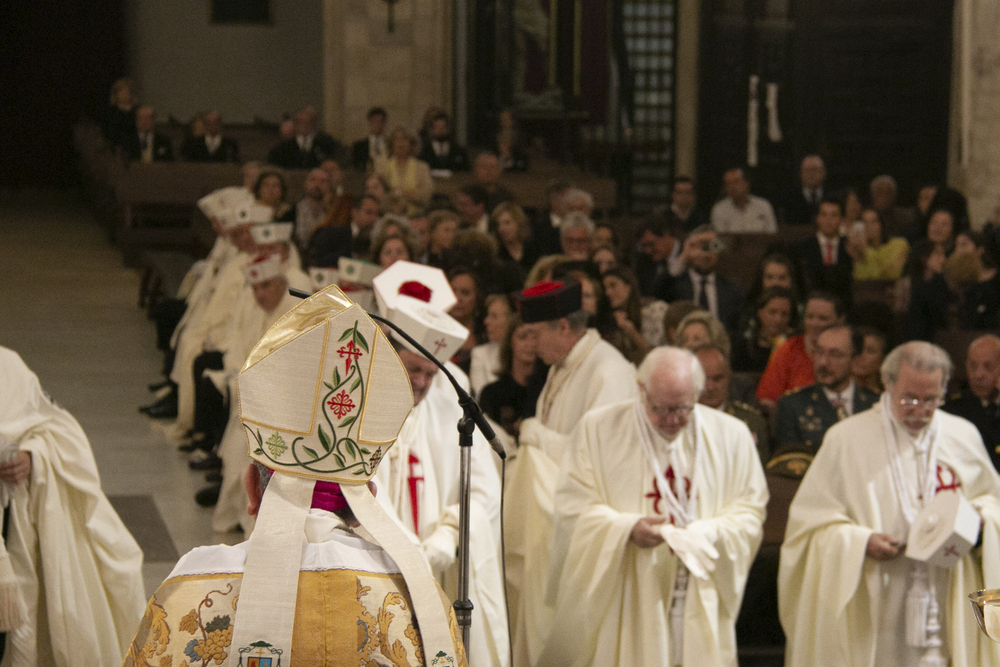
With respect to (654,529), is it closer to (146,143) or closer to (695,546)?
(695,546)

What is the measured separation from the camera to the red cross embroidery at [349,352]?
228 cm

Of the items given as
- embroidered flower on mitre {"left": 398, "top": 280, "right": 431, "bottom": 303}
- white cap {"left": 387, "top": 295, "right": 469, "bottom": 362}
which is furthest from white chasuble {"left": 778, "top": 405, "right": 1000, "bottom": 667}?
embroidered flower on mitre {"left": 398, "top": 280, "right": 431, "bottom": 303}

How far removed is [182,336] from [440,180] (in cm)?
465

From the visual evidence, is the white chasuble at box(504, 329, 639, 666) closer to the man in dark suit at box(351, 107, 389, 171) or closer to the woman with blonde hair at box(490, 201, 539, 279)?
the woman with blonde hair at box(490, 201, 539, 279)

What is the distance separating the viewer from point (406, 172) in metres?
12.4

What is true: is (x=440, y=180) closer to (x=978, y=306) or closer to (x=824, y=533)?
(x=978, y=306)

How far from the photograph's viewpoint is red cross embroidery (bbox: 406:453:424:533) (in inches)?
175

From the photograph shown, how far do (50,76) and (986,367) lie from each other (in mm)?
18899

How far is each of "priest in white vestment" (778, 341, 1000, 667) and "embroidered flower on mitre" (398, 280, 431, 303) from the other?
61.4 inches

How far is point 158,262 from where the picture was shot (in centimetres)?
1222

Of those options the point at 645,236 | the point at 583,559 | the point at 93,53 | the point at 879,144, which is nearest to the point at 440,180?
the point at 645,236

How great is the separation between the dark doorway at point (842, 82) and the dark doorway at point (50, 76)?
412 inches

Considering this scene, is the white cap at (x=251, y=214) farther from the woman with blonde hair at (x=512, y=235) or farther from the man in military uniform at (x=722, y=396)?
the man in military uniform at (x=722, y=396)

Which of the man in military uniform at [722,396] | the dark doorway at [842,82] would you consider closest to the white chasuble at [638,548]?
the man in military uniform at [722,396]
